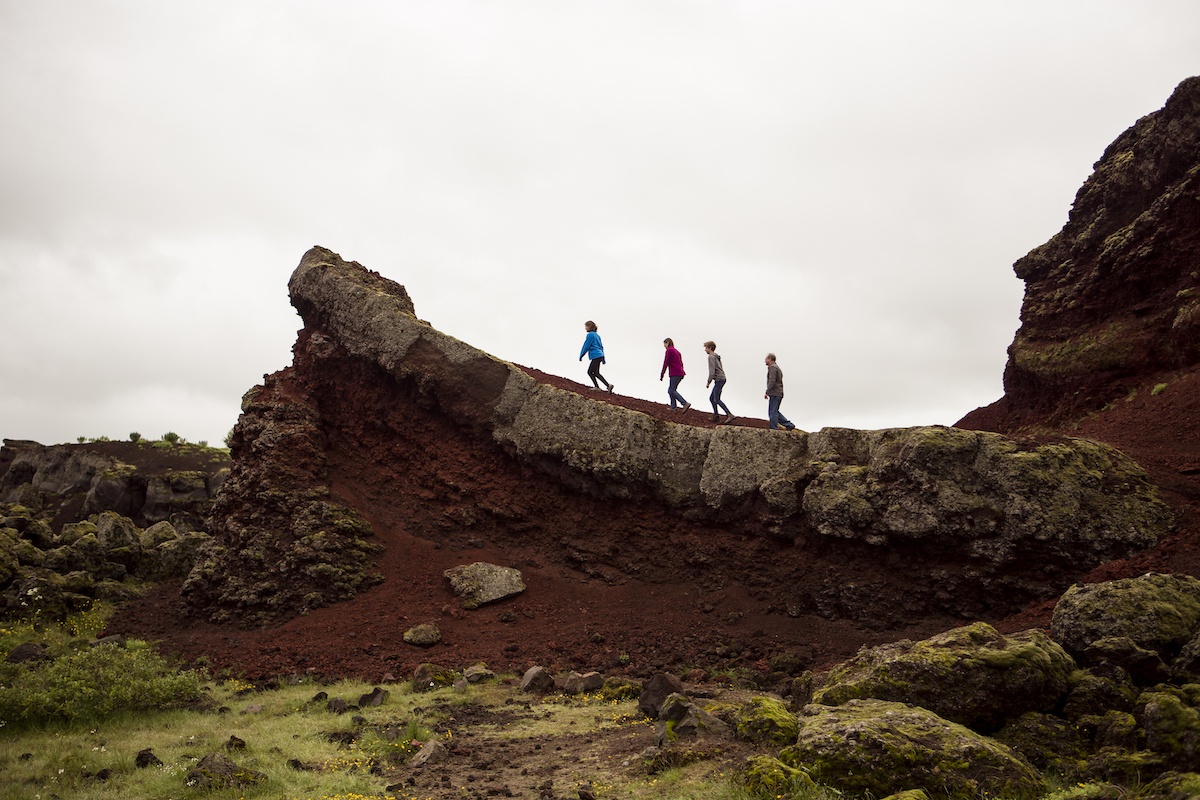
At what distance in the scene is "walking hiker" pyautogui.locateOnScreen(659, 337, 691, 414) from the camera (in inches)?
796

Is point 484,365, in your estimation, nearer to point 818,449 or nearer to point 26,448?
point 818,449

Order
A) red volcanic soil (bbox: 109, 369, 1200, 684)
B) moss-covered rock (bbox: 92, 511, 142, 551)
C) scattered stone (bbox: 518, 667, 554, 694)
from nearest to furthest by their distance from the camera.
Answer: scattered stone (bbox: 518, 667, 554, 694) → red volcanic soil (bbox: 109, 369, 1200, 684) → moss-covered rock (bbox: 92, 511, 142, 551)

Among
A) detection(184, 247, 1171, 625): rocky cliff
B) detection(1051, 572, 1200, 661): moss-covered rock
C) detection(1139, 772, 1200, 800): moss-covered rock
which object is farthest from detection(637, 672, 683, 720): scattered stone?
detection(1139, 772, 1200, 800): moss-covered rock

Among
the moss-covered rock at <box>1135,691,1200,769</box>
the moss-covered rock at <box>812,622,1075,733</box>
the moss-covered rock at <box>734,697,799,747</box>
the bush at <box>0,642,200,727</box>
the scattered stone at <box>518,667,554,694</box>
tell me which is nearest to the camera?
the moss-covered rock at <box>1135,691,1200,769</box>

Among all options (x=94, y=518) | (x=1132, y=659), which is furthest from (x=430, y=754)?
(x=94, y=518)

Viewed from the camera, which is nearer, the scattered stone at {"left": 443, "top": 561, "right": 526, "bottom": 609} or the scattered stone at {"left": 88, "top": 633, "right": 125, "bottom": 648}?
the scattered stone at {"left": 88, "top": 633, "right": 125, "bottom": 648}

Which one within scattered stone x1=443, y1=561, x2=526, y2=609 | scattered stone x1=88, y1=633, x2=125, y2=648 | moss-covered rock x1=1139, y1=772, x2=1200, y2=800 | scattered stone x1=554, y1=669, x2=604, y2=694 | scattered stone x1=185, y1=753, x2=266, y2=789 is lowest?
scattered stone x1=185, y1=753, x2=266, y2=789

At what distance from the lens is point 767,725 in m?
9.42

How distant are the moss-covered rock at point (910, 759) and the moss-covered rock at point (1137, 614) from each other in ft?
11.0

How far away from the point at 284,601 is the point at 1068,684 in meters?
16.3

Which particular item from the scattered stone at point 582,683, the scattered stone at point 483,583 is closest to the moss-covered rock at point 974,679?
the scattered stone at point 582,683

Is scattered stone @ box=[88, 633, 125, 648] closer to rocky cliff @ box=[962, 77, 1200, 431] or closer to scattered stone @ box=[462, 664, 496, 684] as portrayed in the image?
scattered stone @ box=[462, 664, 496, 684]

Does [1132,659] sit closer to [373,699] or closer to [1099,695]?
[1099,695]

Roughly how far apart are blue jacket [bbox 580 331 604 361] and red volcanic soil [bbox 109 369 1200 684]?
3.86ft
